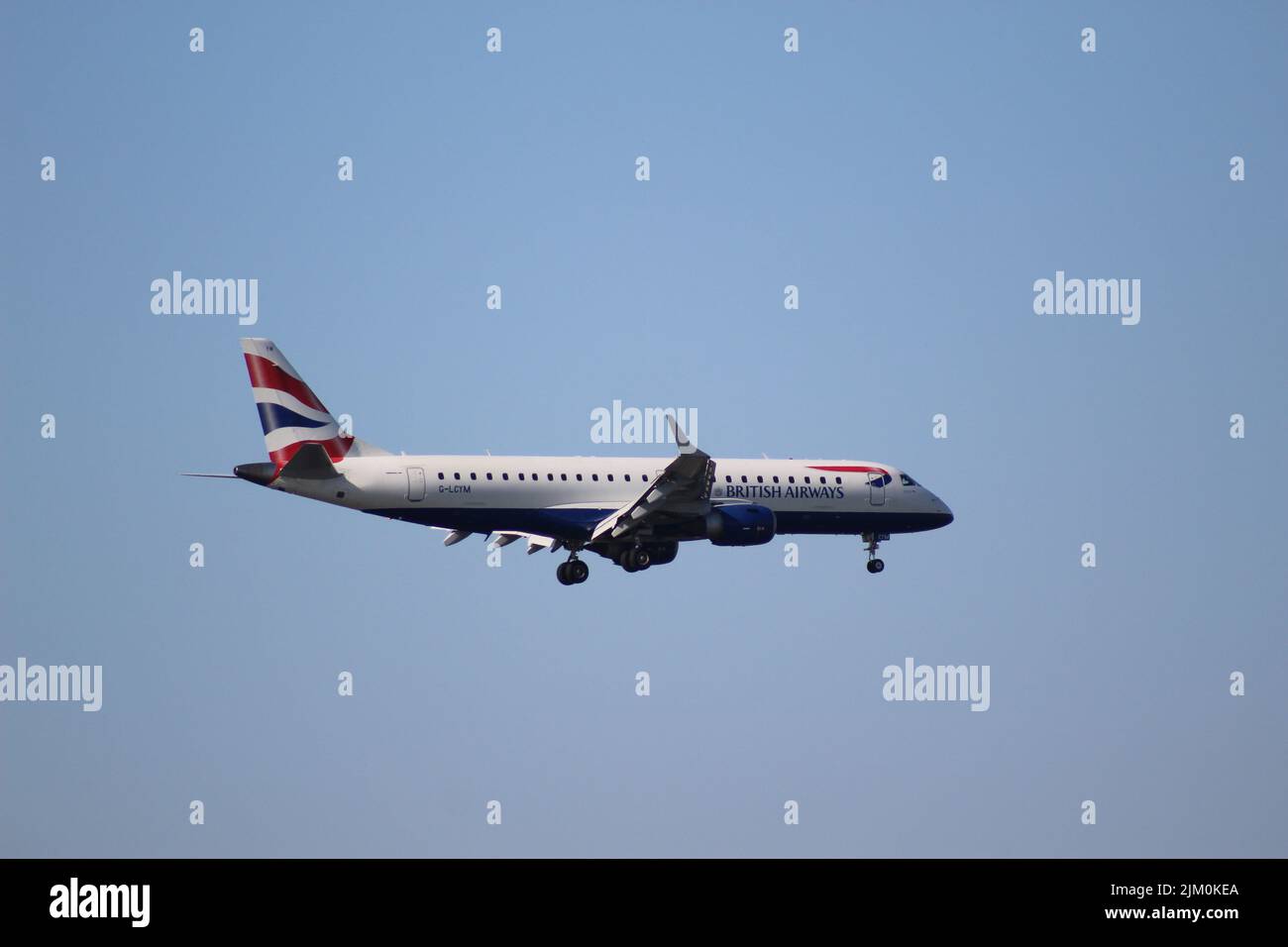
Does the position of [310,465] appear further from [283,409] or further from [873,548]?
[873,548]

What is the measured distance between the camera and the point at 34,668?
75.5 metres

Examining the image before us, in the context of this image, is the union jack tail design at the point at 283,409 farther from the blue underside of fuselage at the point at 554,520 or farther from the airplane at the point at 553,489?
the blue underside of fuselage at the point at 554,520

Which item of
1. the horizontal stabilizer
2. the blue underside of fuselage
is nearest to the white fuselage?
the blue underside of fuselage

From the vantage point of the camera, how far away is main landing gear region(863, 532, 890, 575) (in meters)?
83.9

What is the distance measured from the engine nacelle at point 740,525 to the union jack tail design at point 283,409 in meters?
12.5

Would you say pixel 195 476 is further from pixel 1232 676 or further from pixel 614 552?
pixel 1232 676

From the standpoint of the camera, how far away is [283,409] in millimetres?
73438

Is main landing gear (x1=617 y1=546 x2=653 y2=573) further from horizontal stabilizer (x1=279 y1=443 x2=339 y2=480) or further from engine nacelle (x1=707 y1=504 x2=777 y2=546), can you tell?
horizontal stabilizer (x1=279 y1=443 x2=339 y2=480)

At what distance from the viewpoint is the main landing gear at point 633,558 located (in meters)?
77.3

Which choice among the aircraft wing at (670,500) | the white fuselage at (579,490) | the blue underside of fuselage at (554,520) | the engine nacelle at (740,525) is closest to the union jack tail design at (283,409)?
the white fuselage at (579,490)

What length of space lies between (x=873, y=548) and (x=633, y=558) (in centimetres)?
1130
